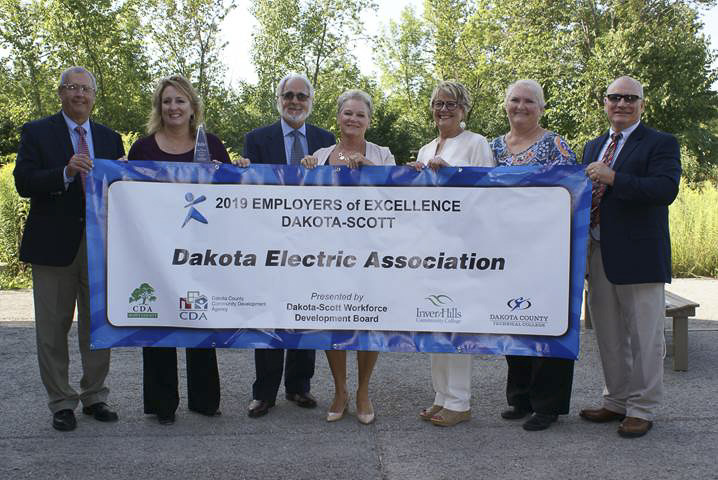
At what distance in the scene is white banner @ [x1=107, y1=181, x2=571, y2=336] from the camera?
486 centimetres

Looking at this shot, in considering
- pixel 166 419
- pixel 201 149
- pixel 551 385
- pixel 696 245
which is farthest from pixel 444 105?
pixel 696 245

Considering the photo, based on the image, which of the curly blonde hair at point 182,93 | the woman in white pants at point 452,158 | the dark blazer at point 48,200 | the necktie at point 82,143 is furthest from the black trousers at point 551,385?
the necktie at point 82,143

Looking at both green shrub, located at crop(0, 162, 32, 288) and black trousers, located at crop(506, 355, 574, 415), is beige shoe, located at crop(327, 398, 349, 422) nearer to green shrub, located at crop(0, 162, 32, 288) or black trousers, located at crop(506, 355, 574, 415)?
black trousers, located at crop(506, 355, 574, 415)

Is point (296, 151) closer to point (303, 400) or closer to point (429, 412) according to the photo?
point (303, 400)

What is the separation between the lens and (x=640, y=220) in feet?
16.1

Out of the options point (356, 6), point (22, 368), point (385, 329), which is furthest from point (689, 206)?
point (356, 6)

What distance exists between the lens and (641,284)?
4945 millimetres

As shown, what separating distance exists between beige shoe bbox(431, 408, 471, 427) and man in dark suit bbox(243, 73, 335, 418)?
1007mm

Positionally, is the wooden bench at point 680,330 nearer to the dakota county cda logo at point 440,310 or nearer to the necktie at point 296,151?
the dakota county cda logo at point 440,310

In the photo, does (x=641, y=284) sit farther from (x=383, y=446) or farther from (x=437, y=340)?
(x=383, y=446)

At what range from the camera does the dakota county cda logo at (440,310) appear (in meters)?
4.91

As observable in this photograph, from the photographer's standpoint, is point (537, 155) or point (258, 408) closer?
point (537, 155)

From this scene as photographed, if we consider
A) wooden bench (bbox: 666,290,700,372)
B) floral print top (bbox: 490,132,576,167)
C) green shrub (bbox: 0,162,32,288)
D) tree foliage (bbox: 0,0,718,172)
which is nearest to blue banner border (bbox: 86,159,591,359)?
floral print top (bbox: 490,132,576,167)

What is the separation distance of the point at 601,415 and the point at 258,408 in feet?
7.81
